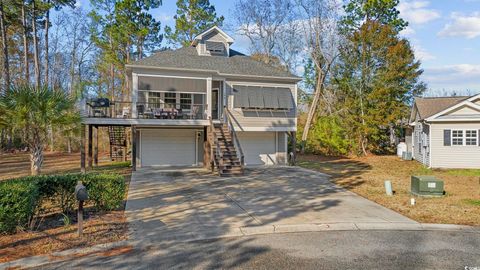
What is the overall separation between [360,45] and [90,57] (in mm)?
26480

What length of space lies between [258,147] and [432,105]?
37.6ft

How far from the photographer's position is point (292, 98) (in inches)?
748

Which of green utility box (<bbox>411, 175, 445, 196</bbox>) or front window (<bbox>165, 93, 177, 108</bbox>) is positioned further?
front window (<bbox>165, 93, 177, 108</bbox>)

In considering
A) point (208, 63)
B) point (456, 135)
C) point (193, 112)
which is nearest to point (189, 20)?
point (208, 63)

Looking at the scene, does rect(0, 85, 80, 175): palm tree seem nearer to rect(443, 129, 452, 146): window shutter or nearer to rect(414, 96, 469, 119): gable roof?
rect(443, 129, 452, 146): window shutter

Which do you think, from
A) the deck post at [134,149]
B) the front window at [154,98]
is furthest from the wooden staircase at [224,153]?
the deck post at [134,149]

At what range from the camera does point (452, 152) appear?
18.4m

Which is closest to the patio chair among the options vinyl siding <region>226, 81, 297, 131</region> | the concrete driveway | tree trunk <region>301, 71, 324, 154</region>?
vinyl siding <region>226, 81, 297, 131</region>

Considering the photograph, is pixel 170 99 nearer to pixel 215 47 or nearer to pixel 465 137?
pixel 215 47

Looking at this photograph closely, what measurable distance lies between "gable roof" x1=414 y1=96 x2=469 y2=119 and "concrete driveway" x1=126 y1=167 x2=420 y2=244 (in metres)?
11.1

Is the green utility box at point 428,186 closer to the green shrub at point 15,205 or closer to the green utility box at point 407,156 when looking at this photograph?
the green shrub at point 15,205

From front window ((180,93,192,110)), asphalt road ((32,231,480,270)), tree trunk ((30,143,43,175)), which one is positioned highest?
front window ((180,93,192,110))

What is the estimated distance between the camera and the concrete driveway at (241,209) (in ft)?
22.7

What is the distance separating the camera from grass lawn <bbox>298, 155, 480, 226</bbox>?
336 inches
